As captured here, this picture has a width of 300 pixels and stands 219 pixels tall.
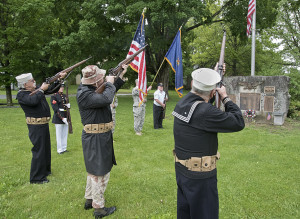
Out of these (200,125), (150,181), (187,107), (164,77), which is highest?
(187,107)

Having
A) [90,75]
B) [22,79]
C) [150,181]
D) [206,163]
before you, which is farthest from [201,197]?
[22,79]

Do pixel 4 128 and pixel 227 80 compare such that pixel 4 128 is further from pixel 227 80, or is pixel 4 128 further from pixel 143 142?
pixel 227 80

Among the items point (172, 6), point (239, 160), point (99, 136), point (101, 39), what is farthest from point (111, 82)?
point (101, 39)

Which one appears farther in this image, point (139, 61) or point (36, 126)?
point (139, 61)

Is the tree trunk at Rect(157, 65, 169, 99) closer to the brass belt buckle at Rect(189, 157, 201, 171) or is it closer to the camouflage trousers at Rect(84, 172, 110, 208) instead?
the camouflage trousers at Rect(84, 172, 110, 208)

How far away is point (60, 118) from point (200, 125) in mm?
5337

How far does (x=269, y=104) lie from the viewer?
1153cm

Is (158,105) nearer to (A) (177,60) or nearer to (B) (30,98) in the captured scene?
(A) (177,60)

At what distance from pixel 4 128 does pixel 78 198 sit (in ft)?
26.9

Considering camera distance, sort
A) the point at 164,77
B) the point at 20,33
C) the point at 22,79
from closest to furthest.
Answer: the point at 22,79, the point at 20,33, the point at 164,77

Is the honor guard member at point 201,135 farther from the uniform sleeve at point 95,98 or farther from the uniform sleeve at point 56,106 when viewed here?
the uniform sleeve at point 56,106

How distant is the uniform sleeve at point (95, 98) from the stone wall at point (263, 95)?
9968mm

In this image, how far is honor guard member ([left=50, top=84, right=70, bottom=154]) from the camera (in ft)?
22.5

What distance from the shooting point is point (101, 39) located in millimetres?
21141
